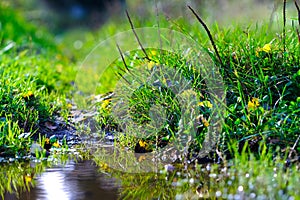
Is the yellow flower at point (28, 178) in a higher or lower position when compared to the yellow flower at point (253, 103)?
lower

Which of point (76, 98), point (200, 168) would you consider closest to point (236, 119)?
point (200, 168)

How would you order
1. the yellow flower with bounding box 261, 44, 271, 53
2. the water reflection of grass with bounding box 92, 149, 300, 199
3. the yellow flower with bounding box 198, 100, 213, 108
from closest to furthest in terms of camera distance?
the water reflection of grass with bounding box 92, 149, 300, 199
the yellow flower with bounding box 198, 100, 213, 108
the yellow flower with bounding box 261, 44, 271, 53

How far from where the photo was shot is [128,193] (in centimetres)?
335

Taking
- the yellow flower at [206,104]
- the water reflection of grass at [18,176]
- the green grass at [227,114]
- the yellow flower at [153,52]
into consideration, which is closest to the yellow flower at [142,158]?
the green grass at [227,114]

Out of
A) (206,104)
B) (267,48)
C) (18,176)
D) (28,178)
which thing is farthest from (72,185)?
(267,48)

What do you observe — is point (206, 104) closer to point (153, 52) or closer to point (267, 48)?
point (267, 48)

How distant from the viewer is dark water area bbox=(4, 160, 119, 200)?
3268mm

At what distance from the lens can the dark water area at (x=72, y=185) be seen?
3268 millimetres

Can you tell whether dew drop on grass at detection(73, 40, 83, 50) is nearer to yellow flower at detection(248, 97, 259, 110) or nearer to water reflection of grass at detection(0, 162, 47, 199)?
water reflection of grass at detection(0, 162, 47, 199)

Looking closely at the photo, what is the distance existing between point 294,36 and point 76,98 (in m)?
2.52

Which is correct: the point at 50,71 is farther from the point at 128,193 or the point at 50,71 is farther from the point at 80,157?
the point at 128,193

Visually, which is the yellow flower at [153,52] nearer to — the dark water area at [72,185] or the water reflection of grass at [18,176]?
the dark water area at [72,185]

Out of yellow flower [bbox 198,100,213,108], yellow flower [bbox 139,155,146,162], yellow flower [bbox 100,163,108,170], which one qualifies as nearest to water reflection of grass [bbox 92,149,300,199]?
A: yellow flower [bbox 100,163,108,170]

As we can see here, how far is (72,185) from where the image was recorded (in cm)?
348
